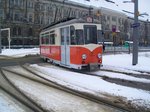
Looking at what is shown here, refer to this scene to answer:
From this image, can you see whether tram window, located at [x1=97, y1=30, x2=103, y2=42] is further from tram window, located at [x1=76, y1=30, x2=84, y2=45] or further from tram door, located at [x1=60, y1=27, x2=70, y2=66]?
tram door, located at [x1=60, y1=27, x2=70, y2=66]

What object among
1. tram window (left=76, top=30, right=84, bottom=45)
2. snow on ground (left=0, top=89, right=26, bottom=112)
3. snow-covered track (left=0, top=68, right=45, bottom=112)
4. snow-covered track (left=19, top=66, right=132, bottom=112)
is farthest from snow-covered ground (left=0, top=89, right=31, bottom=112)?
tram window (left=76, top=30, right=84, bottom=45)

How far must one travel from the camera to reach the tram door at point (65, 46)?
20.9 metres

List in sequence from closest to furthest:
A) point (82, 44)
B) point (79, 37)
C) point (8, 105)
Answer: point (8, 105) → point (82, 44) → point (79, 37)

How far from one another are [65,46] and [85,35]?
87.6 inches

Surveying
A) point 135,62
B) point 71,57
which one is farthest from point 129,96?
point 135,62

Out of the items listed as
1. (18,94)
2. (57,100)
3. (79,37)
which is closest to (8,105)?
(57,100)

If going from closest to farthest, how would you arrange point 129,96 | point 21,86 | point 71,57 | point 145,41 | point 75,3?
point 129,96
point 21,86
point 71,57
point 75,3
point 145,41

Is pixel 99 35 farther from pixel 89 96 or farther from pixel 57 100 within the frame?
pixel 57 100

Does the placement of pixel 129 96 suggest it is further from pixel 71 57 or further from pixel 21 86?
pixel 71 57

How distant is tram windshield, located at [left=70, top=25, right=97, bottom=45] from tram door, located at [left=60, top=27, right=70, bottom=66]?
84 cm

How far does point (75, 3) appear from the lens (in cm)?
10619

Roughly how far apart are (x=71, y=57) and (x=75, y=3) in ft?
287

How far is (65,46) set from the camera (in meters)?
21.3

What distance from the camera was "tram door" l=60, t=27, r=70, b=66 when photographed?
68.5 feet
